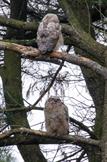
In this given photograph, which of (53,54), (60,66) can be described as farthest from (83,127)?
(53,54)

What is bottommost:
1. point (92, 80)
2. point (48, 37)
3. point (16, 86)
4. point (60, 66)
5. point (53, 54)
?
point (16, 86)

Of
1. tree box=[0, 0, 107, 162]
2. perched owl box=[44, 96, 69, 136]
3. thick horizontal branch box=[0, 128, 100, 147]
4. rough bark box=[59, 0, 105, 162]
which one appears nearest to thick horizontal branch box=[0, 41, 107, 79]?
tree box=[0, 0, 107, 162]

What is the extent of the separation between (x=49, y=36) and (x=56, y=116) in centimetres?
125

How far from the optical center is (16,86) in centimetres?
721

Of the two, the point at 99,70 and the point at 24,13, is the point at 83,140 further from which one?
the point at 24,13

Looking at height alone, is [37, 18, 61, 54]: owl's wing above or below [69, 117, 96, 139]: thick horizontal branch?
above

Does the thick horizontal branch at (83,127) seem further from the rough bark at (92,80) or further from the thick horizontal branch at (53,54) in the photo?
the thick horizontal branch at (53,54)

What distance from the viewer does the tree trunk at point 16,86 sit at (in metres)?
6.61

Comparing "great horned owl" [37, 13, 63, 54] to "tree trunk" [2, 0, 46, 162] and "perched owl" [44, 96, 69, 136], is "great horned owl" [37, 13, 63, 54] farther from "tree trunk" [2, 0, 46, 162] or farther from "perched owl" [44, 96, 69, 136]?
"tree trunk" [2, 0, 46, 162]

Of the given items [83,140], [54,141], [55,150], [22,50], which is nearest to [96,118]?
[55,150]

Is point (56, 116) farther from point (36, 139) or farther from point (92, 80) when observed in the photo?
point (92, 80)

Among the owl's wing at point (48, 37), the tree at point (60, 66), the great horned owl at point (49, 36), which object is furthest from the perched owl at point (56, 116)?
the owl's wing at point (48, 37)

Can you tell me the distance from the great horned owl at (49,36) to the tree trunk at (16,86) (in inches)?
67.3

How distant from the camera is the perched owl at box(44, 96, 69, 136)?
5469 millimetres
